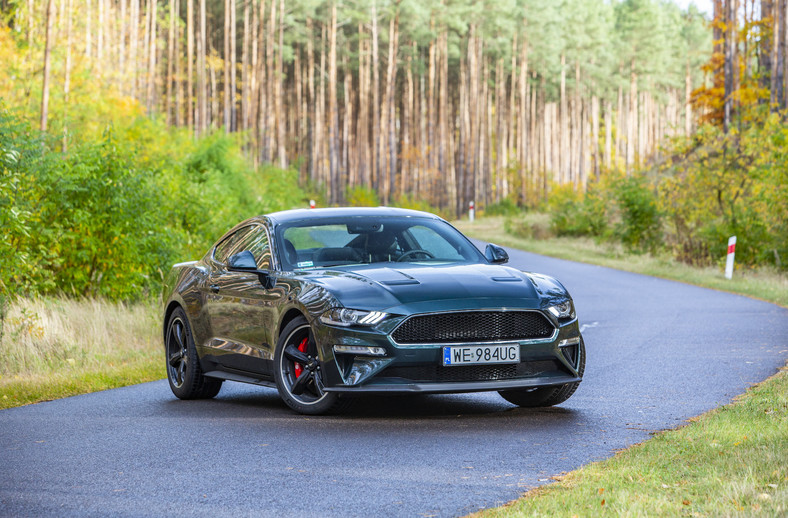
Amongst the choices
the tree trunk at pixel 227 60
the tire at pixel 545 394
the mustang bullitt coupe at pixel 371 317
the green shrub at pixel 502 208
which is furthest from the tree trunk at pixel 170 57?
the tire at pixel 545 394

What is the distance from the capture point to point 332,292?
325 inches

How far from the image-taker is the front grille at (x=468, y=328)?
8.01 metres

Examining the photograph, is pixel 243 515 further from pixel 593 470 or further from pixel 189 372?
pixel 189 372

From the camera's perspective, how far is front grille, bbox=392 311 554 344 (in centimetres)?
801

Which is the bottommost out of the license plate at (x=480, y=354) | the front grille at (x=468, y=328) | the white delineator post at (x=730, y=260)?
the white delineator post at (x=730, y=260)

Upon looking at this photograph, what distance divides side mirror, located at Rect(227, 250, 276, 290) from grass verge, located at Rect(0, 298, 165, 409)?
2637 millimetres

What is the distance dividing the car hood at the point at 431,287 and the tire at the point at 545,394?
1.77 ft

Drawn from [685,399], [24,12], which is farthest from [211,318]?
[24,12]

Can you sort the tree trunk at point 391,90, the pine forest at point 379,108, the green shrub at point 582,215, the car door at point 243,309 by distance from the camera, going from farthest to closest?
the tree trunk at point 391,90, the green shrub at point 582,215, the pine forest at point 379,108, the car door at point 243,309

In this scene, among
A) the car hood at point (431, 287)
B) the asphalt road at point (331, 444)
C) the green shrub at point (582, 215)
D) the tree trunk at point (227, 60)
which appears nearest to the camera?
the asphalt road at point (331, 444)

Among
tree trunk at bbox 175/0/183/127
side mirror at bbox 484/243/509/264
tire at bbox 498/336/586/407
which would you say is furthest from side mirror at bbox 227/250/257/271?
tree trunk at bbox 175/0/183/127

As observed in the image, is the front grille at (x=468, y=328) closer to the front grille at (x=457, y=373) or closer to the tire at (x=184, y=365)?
the front grille at (x=457, y=373)

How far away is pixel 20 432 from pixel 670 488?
16.1ft

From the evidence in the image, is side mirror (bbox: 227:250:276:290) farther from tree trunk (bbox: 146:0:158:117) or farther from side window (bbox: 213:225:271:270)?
tree trunk (bbox: 146:0:158:117)
